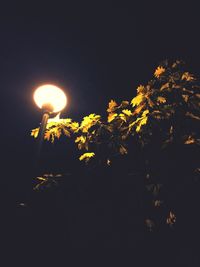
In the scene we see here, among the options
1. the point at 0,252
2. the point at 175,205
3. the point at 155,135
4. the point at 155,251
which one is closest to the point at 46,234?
the point at 0,252

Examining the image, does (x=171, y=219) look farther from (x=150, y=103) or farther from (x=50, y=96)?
(x=50, y=96)

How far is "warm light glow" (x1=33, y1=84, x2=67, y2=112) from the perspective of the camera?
6.74 metres

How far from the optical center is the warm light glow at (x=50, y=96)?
6.74m

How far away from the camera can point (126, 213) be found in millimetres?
5891

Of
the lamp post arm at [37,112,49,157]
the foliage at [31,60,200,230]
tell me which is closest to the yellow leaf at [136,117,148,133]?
the foliage at [31,60,200,230]

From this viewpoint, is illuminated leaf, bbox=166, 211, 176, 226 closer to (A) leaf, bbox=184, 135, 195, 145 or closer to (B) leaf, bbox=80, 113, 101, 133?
(A) leaf, bbox=184, 135, 195, 145

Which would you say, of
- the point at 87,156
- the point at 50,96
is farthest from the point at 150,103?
the point at 50,96

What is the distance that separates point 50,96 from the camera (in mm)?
6770

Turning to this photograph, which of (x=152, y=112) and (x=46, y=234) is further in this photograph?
(x=152, y=112)

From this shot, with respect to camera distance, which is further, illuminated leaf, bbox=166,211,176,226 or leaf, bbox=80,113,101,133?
leaf, bbox=80,113,101,133

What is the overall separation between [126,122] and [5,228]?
9.24 feet

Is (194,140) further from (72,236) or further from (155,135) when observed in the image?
(72,236)

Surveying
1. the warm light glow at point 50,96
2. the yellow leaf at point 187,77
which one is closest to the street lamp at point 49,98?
the warm light glow at point 50,96

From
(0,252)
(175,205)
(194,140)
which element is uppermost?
(194,140)
